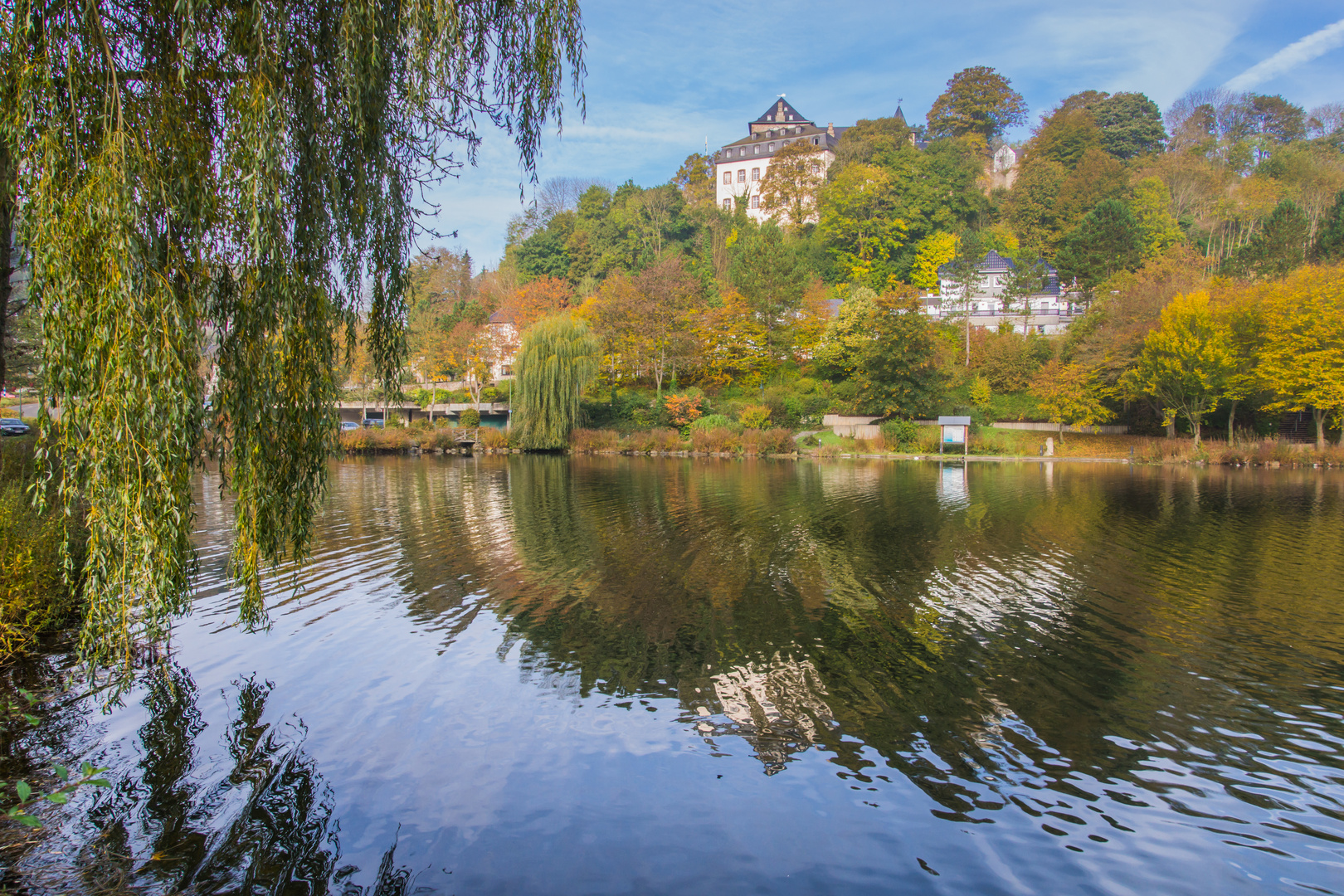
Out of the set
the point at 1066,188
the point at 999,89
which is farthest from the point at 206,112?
the point at 999,89

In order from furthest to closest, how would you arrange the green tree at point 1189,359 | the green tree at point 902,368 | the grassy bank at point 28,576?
the green tree at point 902,368 < the green tree at point 1189,359 < the grassy bank at point 28,576

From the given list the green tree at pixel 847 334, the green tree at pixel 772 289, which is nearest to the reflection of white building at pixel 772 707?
the green tree at pixel 847 334

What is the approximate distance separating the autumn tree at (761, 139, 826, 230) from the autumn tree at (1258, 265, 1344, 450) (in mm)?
47556

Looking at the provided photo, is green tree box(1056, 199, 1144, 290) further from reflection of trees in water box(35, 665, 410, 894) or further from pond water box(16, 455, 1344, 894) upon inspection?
reflection of trees in water box(35, 665, 410, 894)

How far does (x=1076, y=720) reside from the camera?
266 inches

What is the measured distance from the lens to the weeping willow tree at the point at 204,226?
443cm

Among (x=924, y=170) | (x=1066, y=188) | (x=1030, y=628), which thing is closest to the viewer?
(x=1030, y=628)

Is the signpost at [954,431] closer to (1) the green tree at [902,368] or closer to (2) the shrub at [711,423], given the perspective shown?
(1) the green tree at [902,368]

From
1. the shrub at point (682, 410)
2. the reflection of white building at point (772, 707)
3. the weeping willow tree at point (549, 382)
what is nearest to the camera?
the reflection of white building at point (772, 707)

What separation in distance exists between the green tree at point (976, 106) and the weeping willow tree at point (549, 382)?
64206 millimetres

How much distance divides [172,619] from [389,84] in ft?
26.4

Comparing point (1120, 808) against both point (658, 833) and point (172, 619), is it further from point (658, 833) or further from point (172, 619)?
point (172, 619)

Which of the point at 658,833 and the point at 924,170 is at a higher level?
the point at 924,170

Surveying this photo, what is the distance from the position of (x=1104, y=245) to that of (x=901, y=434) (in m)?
26.1
